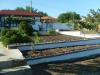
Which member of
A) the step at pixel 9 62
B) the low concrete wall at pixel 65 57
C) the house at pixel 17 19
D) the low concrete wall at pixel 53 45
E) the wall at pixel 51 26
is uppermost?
the house at pixel 17 19

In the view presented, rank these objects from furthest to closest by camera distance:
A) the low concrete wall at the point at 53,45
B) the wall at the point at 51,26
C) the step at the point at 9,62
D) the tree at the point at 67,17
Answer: the tree at the point at 67,17 → the wall at the point at 51,26 → the low concrete wall at the point at 53,45 → the step at the point at 9,62

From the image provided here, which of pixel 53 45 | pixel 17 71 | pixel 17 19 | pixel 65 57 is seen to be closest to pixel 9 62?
pixel 17 71

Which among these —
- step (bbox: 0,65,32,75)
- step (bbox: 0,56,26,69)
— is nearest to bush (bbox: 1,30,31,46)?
step (bbox: 0,56,26,69)

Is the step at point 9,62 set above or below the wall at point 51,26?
below

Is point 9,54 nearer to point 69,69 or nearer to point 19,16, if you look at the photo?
point 69,69

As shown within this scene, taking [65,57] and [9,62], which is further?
[65,57]

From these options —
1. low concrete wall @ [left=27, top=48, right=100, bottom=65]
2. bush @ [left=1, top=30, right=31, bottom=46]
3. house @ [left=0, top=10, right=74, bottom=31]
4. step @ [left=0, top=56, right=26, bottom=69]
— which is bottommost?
low concrete wall @ [left=27, top=48, right=100, bottom=65]

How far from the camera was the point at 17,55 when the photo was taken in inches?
555

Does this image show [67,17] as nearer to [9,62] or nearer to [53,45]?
[53,45]

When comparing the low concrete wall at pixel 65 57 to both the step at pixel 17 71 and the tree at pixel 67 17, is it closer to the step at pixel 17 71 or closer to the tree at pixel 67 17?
the step at pixel 17 71

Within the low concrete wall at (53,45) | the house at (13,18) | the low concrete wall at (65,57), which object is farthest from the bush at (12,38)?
the house at (13,18)

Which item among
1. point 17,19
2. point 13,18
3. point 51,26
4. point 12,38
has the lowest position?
point 12,38

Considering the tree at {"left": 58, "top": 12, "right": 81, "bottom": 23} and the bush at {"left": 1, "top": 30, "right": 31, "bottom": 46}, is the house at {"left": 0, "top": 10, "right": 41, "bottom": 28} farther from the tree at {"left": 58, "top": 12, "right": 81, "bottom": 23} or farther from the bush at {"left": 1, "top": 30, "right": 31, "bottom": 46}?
the tree at {"left": 58, "top": 12, "right": 81, "bottom": 23}

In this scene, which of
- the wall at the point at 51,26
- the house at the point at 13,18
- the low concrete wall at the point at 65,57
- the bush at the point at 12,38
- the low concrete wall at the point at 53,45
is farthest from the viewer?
the wall at the point at 51,26
